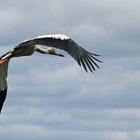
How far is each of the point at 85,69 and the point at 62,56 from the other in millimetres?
7994

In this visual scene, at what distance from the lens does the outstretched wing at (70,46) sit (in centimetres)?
6775

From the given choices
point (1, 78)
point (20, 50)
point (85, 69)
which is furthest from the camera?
point (1, 78)

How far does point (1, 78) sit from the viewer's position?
76750mm

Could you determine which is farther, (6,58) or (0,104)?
(0,104)

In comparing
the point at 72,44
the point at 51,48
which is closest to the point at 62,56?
the point at 51,48

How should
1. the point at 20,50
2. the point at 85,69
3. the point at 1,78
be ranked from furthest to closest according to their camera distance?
1. the point at 1,78
2. the point at 20,50
3. the point at 85,69

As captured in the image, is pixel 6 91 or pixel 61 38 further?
pixel 6 91

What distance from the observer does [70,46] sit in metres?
68.4

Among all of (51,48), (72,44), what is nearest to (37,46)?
(51,48)

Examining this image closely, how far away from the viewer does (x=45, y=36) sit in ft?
226

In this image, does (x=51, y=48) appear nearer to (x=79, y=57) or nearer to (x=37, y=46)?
(x=37, y=46)

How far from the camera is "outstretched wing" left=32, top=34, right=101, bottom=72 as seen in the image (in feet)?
222

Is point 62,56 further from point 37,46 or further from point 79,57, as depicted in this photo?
point 79,57

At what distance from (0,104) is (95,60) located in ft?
38.3
